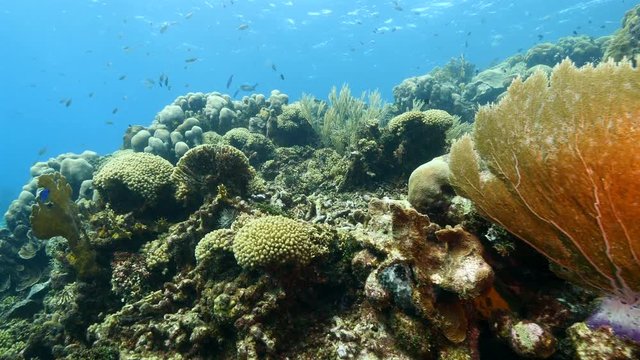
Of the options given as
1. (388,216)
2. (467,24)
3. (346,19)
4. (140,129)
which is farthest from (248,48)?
(388,216)

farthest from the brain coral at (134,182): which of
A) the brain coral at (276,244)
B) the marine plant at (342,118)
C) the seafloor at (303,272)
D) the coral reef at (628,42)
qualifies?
the coral reef at (628,42)

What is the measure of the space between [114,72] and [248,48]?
49.6m

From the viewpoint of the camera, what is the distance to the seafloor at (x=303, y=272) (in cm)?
305

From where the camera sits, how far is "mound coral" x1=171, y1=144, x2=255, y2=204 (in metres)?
6.10

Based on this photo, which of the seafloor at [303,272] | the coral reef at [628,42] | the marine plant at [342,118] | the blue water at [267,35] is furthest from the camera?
the blue water at [267,35]

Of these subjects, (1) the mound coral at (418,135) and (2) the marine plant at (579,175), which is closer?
(2) the marine plant at (579,175)

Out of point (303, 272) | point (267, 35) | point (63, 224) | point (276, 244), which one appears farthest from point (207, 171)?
point (267, 35)

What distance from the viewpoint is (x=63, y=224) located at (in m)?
5.52

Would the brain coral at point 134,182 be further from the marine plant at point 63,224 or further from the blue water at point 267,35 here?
the blue water at point 267,35

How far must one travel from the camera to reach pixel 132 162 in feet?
20.7

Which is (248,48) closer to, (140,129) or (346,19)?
(346,19)

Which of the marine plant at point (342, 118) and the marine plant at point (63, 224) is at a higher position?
the marine plant at point (63, 224)

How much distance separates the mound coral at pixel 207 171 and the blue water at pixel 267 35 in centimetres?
1731

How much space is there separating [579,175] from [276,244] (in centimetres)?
290
